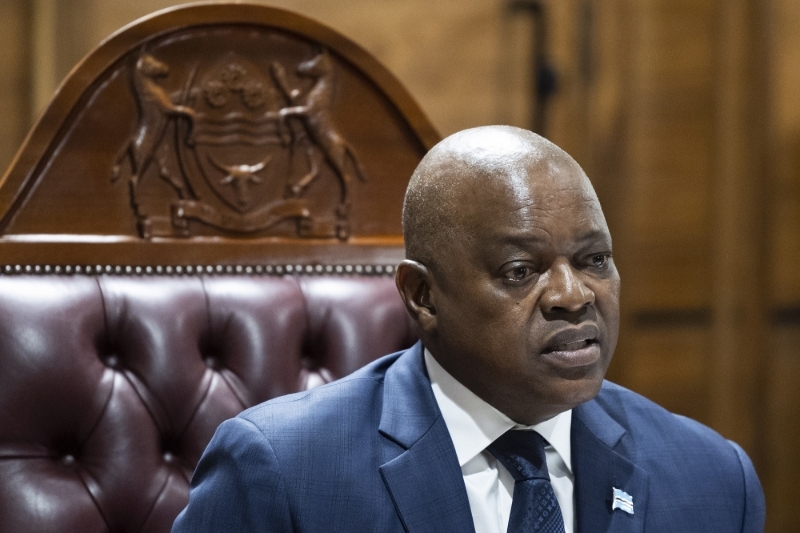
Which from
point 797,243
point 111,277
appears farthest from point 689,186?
point 111,277

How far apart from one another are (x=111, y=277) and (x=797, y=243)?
5.71 feet

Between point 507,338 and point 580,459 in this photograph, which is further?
point 580,459

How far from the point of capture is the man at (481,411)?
1.21 meters

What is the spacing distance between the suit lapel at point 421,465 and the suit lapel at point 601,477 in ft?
0.61

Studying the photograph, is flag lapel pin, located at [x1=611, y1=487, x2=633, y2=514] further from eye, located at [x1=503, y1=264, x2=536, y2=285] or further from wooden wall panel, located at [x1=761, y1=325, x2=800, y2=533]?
wooden wall panel, located at [x1=761, y1=325, x2=800, y2=533]

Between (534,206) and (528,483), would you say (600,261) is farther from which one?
(528,483)

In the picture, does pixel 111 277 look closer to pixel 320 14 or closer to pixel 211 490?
pixel 211 490

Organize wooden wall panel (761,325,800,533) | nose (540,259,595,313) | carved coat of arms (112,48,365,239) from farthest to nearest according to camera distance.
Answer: wooden wall panel (761,325,800,533) < carved coat of arms (112,48,365,239) < nose (540,259,595,313)

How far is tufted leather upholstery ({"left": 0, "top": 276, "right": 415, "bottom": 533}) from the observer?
60.8 inches

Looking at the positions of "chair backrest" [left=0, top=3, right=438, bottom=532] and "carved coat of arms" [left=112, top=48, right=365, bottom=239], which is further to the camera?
"carved coat of arms" [left=112, top=48, right=365, bottom=239]

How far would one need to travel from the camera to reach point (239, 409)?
1.68 m

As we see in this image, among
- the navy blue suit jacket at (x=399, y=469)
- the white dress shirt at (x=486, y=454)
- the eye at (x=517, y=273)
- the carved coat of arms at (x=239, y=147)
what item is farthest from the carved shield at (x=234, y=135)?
the eye at (x=517, y=273)

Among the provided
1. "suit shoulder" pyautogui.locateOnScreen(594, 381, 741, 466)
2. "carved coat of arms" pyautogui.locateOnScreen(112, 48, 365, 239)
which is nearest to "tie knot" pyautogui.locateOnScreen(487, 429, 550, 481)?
"suit shoulder" pyautogui.locateOnScreen(594, 381, 741, 466)

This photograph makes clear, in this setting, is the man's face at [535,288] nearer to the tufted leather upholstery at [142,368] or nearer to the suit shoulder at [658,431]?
the suit shoulder at [658,431]
